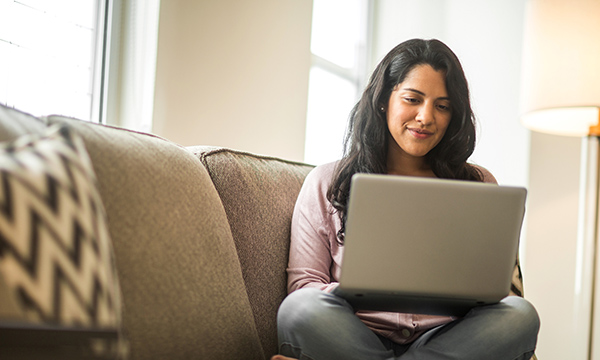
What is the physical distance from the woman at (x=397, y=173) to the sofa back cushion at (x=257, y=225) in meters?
0.04

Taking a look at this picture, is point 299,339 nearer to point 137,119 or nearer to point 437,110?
point 437,110

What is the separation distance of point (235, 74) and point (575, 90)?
1.13 metres

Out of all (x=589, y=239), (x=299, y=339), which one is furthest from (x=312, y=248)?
(x=589, y=239)

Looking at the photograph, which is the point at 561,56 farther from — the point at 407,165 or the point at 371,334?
the point at 371,334

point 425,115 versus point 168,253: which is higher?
point 425,115

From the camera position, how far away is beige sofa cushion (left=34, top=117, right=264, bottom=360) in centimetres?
85

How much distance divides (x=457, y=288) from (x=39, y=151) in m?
0.67

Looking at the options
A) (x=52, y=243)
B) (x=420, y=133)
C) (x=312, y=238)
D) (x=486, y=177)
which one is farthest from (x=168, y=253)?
(x=486, y=177)

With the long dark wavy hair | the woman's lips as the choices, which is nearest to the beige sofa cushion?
the long dark wavy hair

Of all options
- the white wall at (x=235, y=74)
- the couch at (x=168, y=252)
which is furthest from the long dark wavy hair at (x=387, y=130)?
the white wall at (x=235, y=74)

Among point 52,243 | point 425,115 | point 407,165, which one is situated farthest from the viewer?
point 407,165

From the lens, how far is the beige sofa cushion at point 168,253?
85cm

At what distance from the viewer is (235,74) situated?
2.13 metres

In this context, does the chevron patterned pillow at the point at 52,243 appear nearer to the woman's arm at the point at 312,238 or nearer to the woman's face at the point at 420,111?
the woman's arm at the point at 312,238
